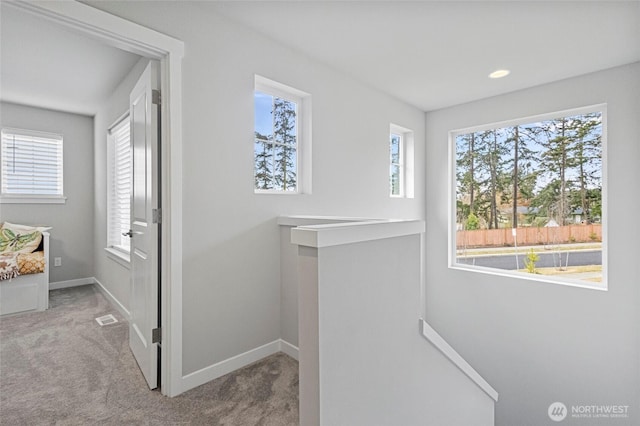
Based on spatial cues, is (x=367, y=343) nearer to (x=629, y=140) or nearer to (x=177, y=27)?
(x=177, y=27)

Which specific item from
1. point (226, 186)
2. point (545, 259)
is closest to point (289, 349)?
point (226, 186)

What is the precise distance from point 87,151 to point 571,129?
6.00 meters

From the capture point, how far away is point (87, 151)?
14.5 ft

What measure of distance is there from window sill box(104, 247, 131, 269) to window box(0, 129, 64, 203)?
4.23ft

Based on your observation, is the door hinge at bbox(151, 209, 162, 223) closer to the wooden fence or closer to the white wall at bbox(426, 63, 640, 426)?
the white wall at bbox(426, 63, 640, 426)

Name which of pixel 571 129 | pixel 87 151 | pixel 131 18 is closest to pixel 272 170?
pixel 131 18

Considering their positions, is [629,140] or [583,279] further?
[583,279]

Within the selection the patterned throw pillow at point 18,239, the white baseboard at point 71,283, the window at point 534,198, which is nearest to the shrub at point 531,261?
the window at point 534,198

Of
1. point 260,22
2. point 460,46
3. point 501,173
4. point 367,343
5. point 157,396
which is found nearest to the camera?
point 367,343

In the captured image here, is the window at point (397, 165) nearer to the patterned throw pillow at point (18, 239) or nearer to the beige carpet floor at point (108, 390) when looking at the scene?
the beige carpet floor at point (108, 390)

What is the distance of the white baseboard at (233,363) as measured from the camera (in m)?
1.98

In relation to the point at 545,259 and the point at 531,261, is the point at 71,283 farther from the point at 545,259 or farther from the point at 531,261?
the point at 545,259

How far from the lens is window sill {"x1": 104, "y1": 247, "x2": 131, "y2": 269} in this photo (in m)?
3.17

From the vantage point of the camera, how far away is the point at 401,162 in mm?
4141
